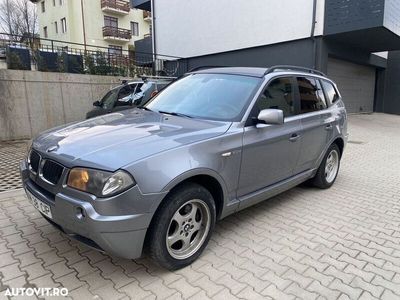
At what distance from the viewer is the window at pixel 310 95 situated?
4.36 metres

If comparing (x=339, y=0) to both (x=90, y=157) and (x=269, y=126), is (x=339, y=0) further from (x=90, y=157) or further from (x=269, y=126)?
(x=90, y=157)

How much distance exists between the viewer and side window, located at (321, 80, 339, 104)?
5.05 m

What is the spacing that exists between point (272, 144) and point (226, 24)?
1296cm

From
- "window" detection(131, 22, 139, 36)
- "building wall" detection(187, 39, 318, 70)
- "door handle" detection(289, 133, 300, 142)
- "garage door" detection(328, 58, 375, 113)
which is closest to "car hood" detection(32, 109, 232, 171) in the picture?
"door handle" detection(289, 133, 300, 142)

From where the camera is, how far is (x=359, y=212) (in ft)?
14.3

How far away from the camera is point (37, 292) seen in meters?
2.55

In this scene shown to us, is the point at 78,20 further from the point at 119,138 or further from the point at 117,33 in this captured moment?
the point at 119,138

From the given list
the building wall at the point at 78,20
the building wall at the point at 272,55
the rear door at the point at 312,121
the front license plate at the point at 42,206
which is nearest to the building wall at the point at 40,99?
the building wall at the point at 272,55

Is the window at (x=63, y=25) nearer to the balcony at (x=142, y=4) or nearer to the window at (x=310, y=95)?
the balcony at (x=142, y=4)

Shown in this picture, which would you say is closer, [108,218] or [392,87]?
[108,218]

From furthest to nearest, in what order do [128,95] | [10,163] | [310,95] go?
1. [128,95]
2. [10,163]
3. [310,95]

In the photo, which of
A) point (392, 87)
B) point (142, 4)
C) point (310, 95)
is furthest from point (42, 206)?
point (392, 87)

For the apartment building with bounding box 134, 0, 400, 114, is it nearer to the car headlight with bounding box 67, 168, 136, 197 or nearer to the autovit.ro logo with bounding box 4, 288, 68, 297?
the car headlight with bounding box 67, 168, 136, 197

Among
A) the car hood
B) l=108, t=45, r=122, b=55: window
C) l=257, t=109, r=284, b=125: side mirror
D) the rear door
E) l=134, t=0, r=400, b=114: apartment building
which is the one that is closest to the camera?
the car hood
